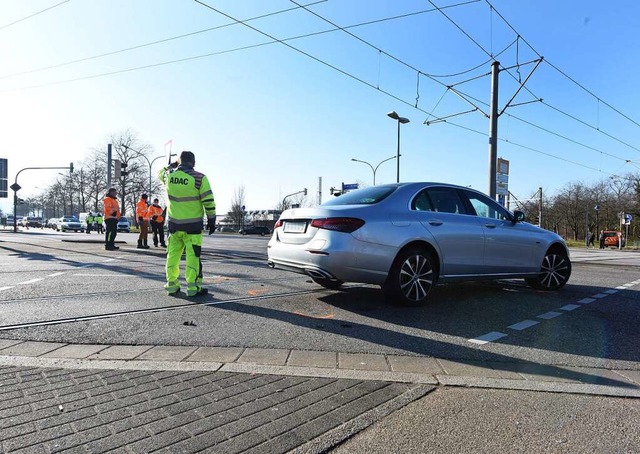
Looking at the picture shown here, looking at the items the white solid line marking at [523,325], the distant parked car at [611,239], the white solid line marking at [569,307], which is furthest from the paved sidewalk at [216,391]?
the distant parked car at [611,239]

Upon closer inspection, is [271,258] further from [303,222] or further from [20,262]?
[20,262]

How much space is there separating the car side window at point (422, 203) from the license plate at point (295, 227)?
1.41 metres

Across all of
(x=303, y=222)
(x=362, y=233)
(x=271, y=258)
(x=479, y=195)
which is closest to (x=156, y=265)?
(x=271, y=258)

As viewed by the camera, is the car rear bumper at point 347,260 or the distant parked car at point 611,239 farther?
the distant parked car at point 611,239

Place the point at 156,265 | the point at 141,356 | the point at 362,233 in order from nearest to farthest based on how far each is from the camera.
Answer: the point at 141,356, the point at 362,233, the point at 156,265

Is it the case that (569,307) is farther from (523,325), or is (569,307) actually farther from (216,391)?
(216,391)

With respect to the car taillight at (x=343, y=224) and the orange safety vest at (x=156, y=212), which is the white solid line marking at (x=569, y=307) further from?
the orange safety vest at (x=156, y=212)

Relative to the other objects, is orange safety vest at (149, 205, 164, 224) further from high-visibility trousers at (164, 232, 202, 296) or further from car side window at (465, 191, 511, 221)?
car side window at (465, 191, 511, 221)

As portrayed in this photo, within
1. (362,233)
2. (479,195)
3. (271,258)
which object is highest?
(479,195)

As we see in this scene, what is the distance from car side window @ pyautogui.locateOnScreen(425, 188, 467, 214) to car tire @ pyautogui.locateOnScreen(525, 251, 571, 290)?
7.17 feet

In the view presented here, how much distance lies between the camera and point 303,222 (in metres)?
5.40

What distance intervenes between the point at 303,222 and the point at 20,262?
7.65 metres

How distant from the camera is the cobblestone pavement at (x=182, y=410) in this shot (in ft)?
7.07

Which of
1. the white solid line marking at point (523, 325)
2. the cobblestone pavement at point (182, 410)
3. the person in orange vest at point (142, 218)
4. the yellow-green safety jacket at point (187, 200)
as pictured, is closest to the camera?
the cobblestone pavement at point (182, 410)
